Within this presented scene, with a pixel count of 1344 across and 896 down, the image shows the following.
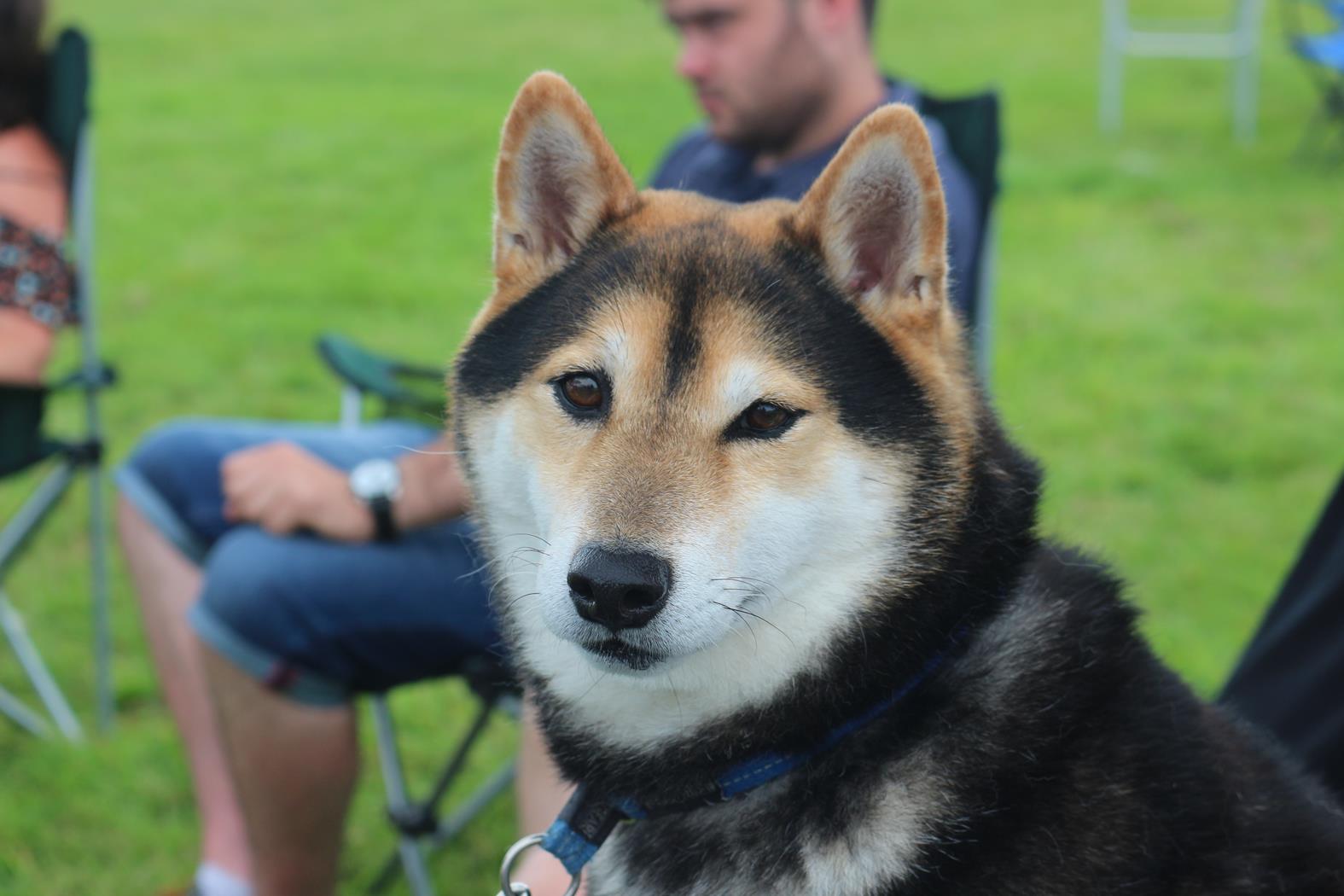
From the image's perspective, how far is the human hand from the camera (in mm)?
3133

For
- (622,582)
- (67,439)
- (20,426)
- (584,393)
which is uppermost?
(584,393)

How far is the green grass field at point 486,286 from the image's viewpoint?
14.2 feet

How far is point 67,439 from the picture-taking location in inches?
169

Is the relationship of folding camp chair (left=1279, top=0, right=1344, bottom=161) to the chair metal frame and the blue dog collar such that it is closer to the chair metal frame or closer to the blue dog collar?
the chair metal frame

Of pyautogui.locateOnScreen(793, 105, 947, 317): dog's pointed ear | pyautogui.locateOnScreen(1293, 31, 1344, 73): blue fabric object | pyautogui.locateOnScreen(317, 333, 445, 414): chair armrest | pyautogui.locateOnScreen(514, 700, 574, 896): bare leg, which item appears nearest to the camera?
pyautogui.locateOnScreen(793, 105, 947, 317): dog's pointed ear

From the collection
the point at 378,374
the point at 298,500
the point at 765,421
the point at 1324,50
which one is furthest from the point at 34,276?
the point at 1324,50

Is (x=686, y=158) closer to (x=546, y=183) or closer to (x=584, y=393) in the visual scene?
(x=546, y=183)

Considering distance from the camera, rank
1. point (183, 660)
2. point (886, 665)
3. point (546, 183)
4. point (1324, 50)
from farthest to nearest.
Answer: point (1324, 50) < point (183, 660) < point (546, 183) < point (886, 665)

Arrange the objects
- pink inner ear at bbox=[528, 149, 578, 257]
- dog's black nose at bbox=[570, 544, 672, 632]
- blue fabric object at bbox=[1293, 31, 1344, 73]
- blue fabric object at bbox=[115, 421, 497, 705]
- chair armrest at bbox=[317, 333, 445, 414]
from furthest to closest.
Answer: blue fabric object at bbox=[1293, 31, 1344, 73] < chair armrest at bbox=[317, 333, 445, 414] < blue fabric object at bbox=[115, 421, 497, 705] < pink inner ear at bbox=[528, 149, 578, 257] < dog's black nose at bbox=[570, 544, 672, 632]

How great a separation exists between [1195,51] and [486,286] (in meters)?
11.0

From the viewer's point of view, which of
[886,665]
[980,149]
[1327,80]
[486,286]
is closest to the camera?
[886,665]

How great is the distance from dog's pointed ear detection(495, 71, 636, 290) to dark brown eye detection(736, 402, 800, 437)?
471 millimetres

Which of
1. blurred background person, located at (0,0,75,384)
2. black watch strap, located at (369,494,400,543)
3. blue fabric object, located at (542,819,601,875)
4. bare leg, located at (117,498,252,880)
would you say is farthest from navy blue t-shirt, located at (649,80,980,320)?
blurred background person, located at (0,0,75,384)

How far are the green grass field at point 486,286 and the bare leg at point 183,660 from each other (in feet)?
1.24
